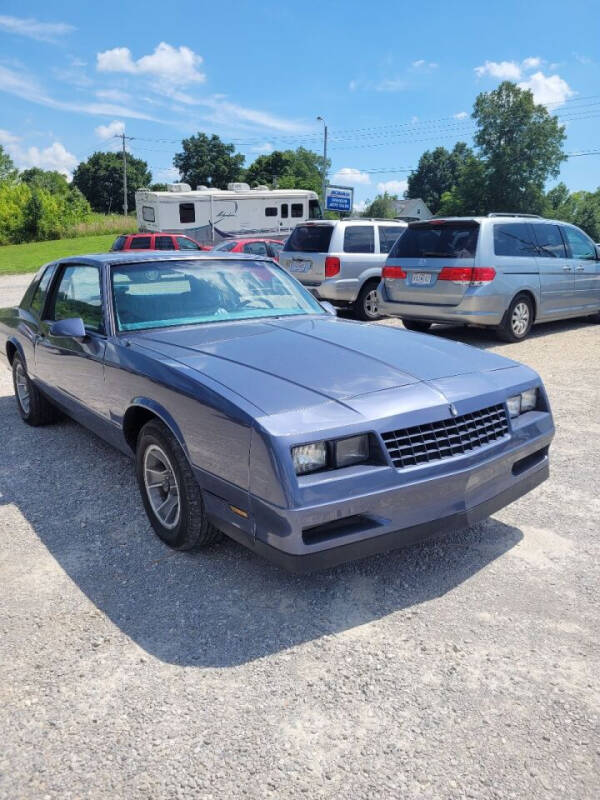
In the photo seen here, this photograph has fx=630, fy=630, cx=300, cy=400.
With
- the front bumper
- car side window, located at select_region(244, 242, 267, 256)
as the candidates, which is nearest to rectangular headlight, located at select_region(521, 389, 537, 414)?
the front bumper

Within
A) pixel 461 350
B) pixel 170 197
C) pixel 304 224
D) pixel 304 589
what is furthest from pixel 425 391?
pixel 170 197

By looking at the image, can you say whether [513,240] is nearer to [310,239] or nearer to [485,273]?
[485,273]

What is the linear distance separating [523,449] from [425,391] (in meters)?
0.66

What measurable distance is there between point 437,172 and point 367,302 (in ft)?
404

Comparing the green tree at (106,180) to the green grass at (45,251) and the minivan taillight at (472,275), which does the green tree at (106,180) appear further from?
the minivan taillight at (472,275)

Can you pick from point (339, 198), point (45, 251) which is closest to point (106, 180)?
point (45, 251)

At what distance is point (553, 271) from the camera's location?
9094mm

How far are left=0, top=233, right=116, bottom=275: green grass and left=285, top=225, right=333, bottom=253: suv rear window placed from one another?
20.2 meters

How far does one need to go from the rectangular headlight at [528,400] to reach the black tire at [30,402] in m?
3.73

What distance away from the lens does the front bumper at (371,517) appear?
2.40 m

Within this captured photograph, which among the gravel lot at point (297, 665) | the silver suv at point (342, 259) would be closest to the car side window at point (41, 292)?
the gravel lot at point (297, 665)

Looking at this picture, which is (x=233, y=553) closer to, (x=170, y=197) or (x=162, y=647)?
(x=162, y=647)

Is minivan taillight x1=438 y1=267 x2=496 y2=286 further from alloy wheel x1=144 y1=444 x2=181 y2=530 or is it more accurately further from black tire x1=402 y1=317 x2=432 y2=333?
alloy wheel x1=144 y1=444 x2=181 y2=530

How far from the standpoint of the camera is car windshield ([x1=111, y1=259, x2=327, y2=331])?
385 cm
